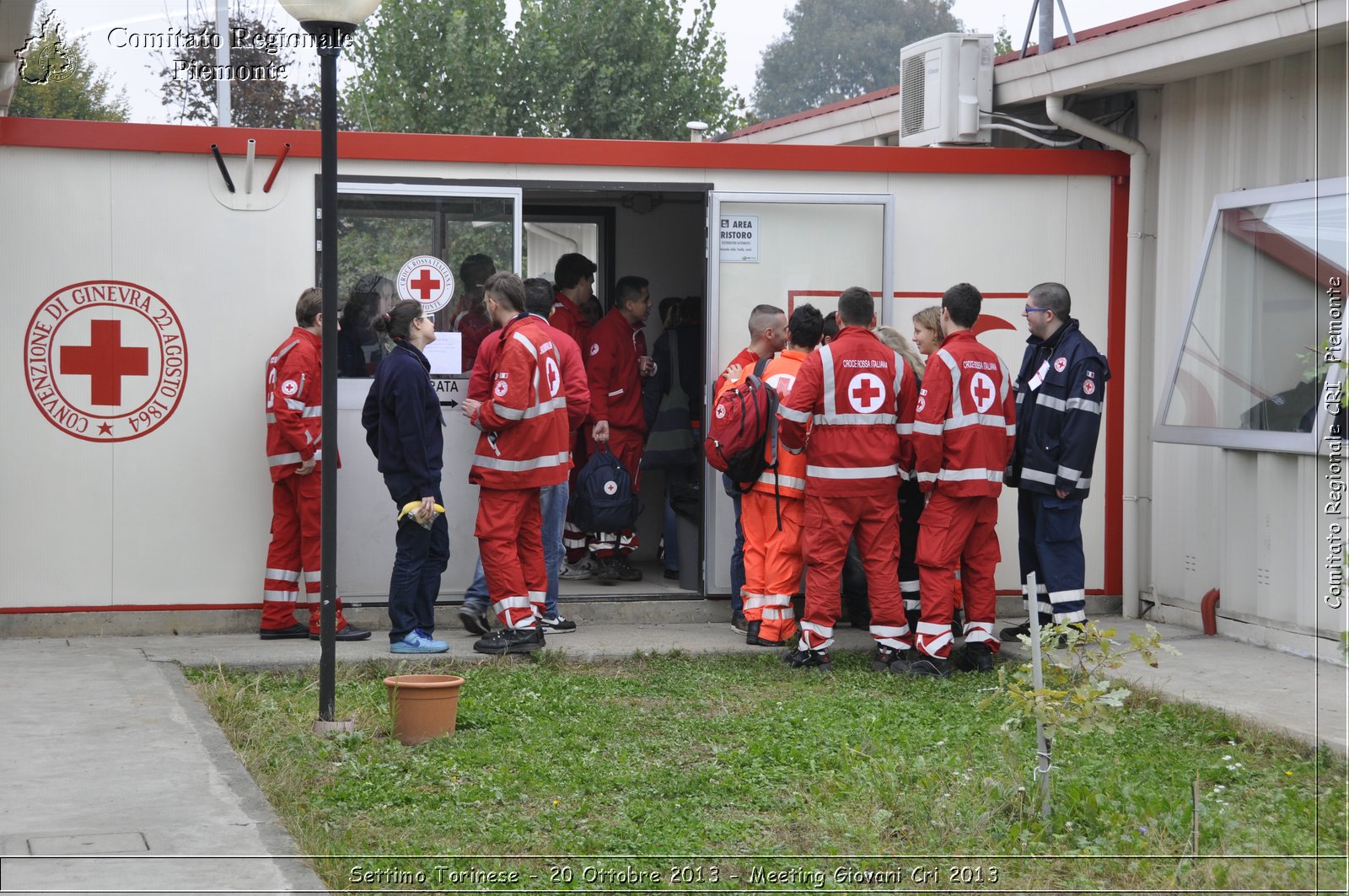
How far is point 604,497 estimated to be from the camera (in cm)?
869

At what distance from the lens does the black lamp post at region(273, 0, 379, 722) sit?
18.8 ft

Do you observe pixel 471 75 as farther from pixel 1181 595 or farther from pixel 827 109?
pixel 1181 595

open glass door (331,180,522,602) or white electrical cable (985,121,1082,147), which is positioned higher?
white electrical cable (985,121,1082,147)

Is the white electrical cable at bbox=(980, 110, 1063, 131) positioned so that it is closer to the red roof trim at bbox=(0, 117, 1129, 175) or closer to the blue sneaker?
the red roof trim at bbox=(0, 117, 1129, 175)

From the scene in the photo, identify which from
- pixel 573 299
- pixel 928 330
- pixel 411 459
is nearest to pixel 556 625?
pixel 411 459

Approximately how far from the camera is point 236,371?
314 inches

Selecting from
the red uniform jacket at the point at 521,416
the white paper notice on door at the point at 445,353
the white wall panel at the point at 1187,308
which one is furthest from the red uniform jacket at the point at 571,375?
the white wall panel at the point at 1187,308

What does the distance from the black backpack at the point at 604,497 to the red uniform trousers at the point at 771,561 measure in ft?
3.48

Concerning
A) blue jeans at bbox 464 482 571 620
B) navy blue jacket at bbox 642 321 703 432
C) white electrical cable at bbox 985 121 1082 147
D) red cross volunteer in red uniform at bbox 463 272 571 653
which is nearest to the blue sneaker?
red cross volunteer in red uniform at bbox 463 272 571 653

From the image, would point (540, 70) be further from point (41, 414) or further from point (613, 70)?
point (41, 414)

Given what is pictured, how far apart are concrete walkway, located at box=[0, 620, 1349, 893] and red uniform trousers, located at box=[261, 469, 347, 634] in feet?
0.57

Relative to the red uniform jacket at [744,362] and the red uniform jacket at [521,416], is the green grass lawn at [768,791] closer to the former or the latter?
the red uniform jacket at [521,416]

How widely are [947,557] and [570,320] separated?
3.43 meters

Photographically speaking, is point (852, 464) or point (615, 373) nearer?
point (852, 464)
